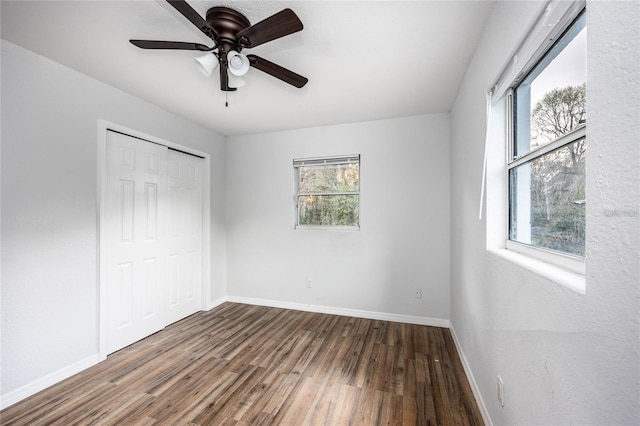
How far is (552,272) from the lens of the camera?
0.93 metres

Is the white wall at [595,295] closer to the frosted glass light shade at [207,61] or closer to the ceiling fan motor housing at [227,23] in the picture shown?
the ceiling fan motor housing at [227,23]

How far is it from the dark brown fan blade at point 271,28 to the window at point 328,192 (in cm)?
206

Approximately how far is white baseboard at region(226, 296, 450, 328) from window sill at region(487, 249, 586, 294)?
2.00m

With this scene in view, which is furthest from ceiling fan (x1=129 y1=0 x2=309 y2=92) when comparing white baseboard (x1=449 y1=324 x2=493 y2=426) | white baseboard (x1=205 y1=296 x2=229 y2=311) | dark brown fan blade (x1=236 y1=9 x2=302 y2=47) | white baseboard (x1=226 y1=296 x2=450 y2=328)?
white baseboard (x1=205 y1=296 x2=229 y2=311)

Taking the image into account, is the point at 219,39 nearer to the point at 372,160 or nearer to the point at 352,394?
the point at 372,160

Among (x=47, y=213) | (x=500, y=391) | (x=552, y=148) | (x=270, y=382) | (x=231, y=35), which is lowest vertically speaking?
(x=270, y=382)

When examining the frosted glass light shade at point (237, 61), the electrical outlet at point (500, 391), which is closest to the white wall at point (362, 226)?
the electrical outlet at point (500, 391)

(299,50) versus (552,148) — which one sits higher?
(299,50)

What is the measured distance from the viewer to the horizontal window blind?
338 cm

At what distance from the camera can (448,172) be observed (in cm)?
300

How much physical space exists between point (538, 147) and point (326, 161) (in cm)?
256

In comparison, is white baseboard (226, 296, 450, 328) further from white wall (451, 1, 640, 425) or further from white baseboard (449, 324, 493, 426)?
white wall (451, 1, 640, 425)

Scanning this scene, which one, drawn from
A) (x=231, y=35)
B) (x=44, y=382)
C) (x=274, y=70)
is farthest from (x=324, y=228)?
(x=44, y=382)

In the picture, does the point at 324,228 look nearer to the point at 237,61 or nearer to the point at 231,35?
the point at 237,61
